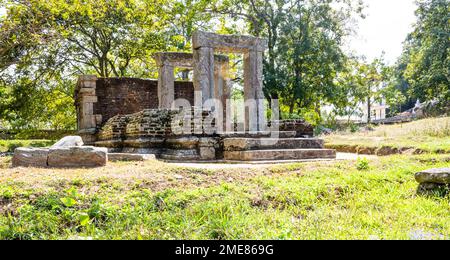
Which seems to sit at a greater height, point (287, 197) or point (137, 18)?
point (137, 18)

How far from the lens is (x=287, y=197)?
4.28 meters

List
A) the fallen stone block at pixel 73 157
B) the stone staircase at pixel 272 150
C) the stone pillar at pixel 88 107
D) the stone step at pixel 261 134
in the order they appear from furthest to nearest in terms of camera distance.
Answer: the stone pillar at pixel 88 107, the stone step at pixel 261 134, the stone staircase at pixel 272 150, the fallen stone block at pixel 73 157

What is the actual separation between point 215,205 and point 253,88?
28.6 feet

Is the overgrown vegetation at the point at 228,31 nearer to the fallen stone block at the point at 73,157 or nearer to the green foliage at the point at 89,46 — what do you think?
the green foliage at the point at 89,46

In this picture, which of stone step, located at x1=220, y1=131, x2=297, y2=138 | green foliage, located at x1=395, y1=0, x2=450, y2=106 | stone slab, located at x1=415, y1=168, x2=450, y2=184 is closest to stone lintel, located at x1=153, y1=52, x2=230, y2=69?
stone step, located at x1=220, y1=131, x2=297, y2=138

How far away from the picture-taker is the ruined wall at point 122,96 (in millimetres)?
13711

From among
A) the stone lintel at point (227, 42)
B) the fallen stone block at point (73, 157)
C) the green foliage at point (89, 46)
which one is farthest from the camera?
the green foliage at point (89, 46)

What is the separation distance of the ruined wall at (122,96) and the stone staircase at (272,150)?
7039 mm

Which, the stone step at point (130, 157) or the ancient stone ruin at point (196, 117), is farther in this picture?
the ancient stone ruin at point (196, 117)

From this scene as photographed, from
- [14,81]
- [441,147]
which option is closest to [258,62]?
[441,147]

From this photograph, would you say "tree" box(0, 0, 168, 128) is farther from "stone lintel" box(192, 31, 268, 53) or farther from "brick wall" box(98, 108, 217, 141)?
"brick wall" box(98, 108, 217, 141)

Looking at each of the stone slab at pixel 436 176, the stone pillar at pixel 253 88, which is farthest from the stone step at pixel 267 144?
the stone slab at pixel 436 176

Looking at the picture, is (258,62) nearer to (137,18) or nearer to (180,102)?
(180,102)
